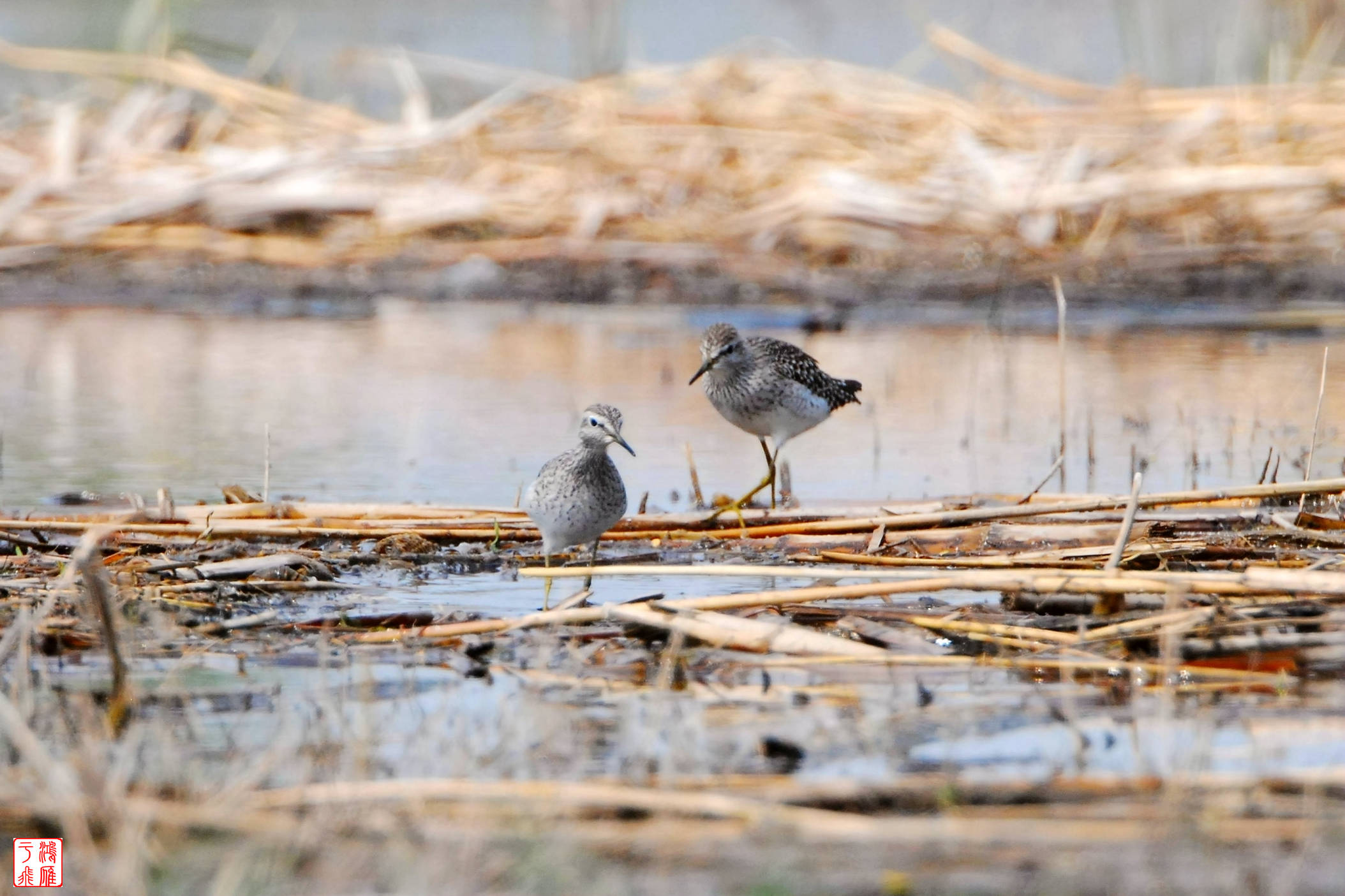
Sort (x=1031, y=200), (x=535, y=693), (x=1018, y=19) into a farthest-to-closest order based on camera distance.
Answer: (x=1018, y=19)
(x=1031, y=200)
(x=535, y=693)

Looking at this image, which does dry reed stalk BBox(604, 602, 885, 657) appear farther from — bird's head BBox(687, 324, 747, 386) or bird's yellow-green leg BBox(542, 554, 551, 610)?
bird's head BBox(687, 324, 747, 386)

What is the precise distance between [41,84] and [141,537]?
37.6ft

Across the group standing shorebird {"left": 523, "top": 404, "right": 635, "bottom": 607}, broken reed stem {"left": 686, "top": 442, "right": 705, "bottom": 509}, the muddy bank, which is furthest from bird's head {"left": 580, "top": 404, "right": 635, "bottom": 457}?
the muddy bank

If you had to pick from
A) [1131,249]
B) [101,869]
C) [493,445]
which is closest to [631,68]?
[1131,249]

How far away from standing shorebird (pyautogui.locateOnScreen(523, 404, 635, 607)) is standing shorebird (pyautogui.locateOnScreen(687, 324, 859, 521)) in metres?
1.65

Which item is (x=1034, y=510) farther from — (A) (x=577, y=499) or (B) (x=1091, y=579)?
(A) (x=577, y=499)

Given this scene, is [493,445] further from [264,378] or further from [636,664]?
[636,664]

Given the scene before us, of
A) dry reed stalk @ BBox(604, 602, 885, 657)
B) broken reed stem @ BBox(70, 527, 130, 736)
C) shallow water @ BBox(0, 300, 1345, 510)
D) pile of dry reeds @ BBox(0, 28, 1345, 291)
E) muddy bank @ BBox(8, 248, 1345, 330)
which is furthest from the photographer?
pile of dry reeds @ BBox(0, 28, 1345, 291)

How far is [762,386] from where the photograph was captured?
24.9 feet

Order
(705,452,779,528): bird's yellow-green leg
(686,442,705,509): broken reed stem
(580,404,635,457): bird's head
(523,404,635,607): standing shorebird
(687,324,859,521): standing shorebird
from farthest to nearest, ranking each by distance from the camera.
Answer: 1. (687,324,859,521): standing shorebird
2. (686,442,705,509): broken reed stem
3. (705,452,779,528): bird's yellow-green leg
4. (580,404,635,457): bird's head
5. (523,404,635,607): standing shorebird

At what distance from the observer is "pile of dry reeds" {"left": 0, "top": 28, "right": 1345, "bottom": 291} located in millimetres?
13742

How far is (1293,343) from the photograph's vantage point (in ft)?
38.0

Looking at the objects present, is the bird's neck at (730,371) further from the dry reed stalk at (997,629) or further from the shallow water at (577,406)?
the dry reed stalk at (997,629)

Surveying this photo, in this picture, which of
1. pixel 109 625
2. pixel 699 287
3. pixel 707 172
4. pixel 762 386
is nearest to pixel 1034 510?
pixel 762 386
